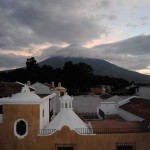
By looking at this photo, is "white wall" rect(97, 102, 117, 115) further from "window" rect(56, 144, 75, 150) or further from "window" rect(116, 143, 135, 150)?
"window" rect(56, 144, 75, 150)

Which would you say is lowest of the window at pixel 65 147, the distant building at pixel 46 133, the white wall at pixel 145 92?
the window at pixel 65 147

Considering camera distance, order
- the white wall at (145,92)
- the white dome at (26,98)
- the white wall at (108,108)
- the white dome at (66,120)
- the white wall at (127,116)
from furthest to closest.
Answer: the white wall at (145,92) → the white wall at (108,108) → the white wall at (127,116) → the white dome at (66,120) → the white dome at (26,98)

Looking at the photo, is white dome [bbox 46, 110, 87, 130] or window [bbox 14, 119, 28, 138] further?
white dome [bbox 46, 110, 87, 130]

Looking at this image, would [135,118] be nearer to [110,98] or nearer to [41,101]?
[41,101]

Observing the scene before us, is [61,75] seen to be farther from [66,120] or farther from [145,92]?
[66,120]

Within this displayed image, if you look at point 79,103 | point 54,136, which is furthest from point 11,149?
point 79,103

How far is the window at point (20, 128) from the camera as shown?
19062mm

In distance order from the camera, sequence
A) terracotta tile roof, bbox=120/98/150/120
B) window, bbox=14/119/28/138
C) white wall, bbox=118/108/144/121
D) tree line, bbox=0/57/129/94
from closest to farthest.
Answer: window, bbox=14/119/28/138 < terracotta tile roof, bbox=120/98/150/120 < white wall, bbox=118/108/144/121 < tree line, bbox=0/57/129/94

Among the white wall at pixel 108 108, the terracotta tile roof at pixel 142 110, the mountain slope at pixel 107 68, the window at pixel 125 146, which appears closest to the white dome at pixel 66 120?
the window at pixel 125 146

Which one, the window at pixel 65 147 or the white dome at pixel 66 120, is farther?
the white dome at pixel 66 120

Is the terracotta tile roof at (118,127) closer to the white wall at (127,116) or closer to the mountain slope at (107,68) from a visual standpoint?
the white wall at (127,116)

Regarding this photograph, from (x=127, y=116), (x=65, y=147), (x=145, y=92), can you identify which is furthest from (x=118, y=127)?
(x=145, y=92)

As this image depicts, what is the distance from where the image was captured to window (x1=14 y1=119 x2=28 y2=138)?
19.1 meters

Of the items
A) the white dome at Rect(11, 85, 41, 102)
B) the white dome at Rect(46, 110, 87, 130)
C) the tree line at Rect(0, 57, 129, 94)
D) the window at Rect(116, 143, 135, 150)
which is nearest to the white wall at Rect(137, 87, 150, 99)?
the white dome at Rect(46, 110, 87, 130)
